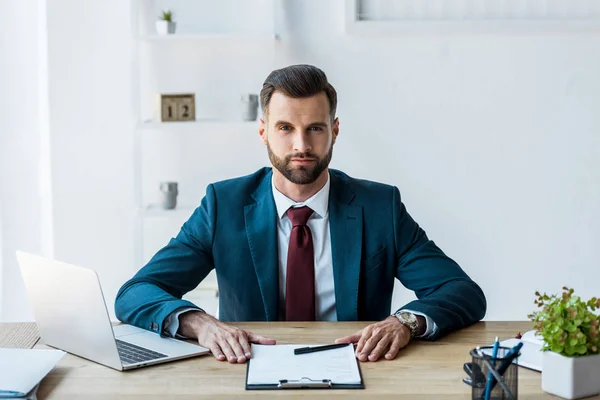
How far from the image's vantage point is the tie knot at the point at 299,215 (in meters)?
2.41

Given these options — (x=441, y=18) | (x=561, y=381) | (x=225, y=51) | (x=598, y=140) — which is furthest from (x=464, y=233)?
(x=561, y=381)

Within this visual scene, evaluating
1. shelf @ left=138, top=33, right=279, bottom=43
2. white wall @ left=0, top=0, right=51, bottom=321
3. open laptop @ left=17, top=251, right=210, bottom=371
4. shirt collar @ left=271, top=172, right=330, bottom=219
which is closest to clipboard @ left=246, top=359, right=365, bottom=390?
open laptop @ left=17, top=251, right=210, bottom=371

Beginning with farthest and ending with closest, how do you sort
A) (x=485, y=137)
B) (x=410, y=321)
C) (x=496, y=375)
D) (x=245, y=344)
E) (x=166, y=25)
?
(x=485, y=137), (x=166, y=25), (x=410, y=321), (x=245, y=344), (x=496, y=375)

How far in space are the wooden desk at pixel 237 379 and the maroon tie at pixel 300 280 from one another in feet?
1.00

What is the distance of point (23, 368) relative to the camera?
5.95 feet

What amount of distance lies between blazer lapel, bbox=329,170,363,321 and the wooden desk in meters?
0.31

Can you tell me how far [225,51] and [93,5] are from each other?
585mm

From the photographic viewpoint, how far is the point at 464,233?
3.76 meters

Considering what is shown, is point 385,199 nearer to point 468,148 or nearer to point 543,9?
point 468,148

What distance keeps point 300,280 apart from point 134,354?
58cm

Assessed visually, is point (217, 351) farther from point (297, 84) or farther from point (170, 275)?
point (297, 84)

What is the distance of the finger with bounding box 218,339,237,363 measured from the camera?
191 centimetres

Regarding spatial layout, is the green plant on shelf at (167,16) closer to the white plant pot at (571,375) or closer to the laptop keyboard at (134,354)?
the laptop keyboard at (134,354)

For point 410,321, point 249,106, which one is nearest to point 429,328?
point 410,321
